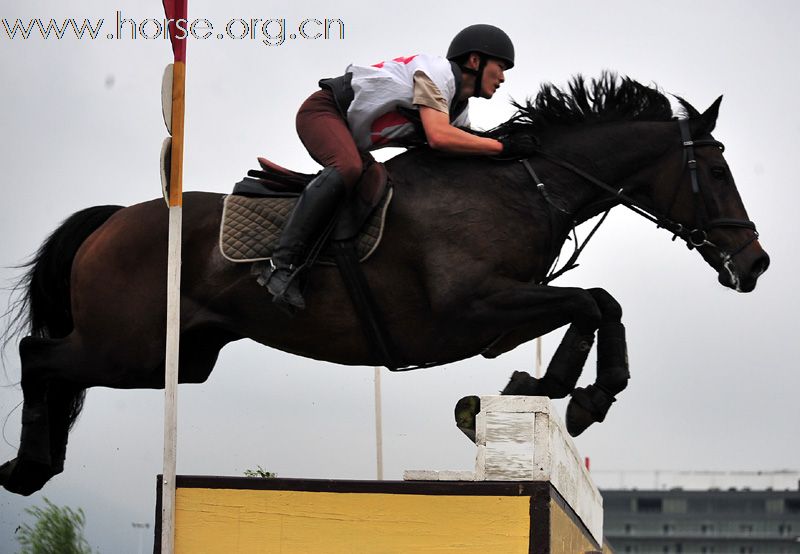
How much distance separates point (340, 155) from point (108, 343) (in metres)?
1.38

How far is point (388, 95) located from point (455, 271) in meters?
0.88

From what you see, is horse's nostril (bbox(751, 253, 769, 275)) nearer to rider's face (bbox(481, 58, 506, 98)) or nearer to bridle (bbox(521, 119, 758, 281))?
bridle (bbox(521, 119, 758, 281))

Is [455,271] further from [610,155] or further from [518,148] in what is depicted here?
[610,155]

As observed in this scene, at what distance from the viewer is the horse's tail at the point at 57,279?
6.64 meters

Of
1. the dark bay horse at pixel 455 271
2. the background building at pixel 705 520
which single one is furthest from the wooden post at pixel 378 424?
the background building at pixel 705 520

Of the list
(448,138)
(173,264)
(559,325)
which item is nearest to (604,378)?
(559,325)

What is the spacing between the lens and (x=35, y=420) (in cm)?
623

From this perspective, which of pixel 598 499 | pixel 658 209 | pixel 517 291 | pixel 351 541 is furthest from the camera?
pixel 598 499

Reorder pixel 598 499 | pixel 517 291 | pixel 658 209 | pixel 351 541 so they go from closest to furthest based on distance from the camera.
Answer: pixel 351 541 → pixel 517 291 → pixel 658 209 → pixel 598 499

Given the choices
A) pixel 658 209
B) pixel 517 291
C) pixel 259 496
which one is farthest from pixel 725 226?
pixel 259 496

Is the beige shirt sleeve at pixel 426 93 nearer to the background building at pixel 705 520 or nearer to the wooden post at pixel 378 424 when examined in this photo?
the wooden post at pixel 378 424

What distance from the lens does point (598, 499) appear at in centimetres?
857

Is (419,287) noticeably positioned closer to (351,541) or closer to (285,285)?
(285,285)

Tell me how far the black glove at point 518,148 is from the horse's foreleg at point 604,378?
76 cm
